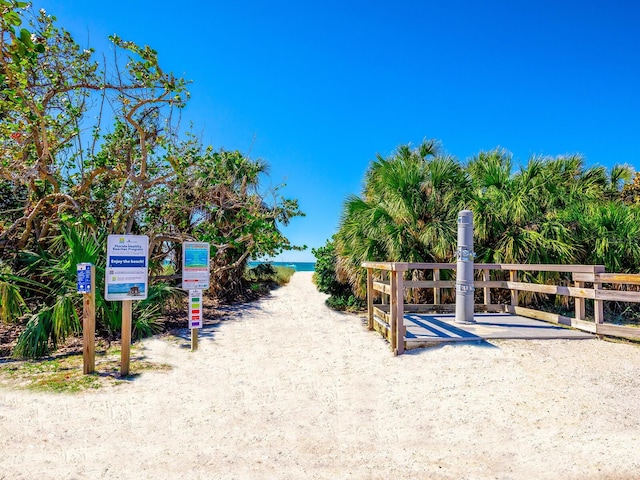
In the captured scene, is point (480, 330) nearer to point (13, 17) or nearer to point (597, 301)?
point (597, 301)

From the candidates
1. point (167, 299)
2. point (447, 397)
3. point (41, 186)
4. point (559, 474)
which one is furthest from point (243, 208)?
point (559, 474)

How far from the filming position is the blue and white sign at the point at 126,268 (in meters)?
5.50

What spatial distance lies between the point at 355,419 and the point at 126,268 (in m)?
3.71

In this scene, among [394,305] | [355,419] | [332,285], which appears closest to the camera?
[355,419]

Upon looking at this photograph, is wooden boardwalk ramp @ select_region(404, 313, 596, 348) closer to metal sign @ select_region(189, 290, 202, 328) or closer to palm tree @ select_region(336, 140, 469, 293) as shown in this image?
palm tree @ select_region(336, 140, 469, 293)

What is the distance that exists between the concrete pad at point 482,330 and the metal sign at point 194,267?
12.2 feet

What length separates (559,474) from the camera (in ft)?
9.86

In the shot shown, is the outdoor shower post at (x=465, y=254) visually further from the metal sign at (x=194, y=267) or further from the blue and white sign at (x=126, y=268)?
the blue and white sign at (x=126, y=268)

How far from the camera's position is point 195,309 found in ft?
23.3

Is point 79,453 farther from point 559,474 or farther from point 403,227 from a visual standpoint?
point 403,227

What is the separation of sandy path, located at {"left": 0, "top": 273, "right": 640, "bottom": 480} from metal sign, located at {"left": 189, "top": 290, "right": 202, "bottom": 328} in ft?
2.13

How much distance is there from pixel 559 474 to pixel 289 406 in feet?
8.44

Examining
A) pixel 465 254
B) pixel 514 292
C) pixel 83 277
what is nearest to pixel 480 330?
pixel 465 254

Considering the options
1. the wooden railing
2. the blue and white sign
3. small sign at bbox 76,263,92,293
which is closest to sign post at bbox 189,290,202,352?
the blue and white sign
